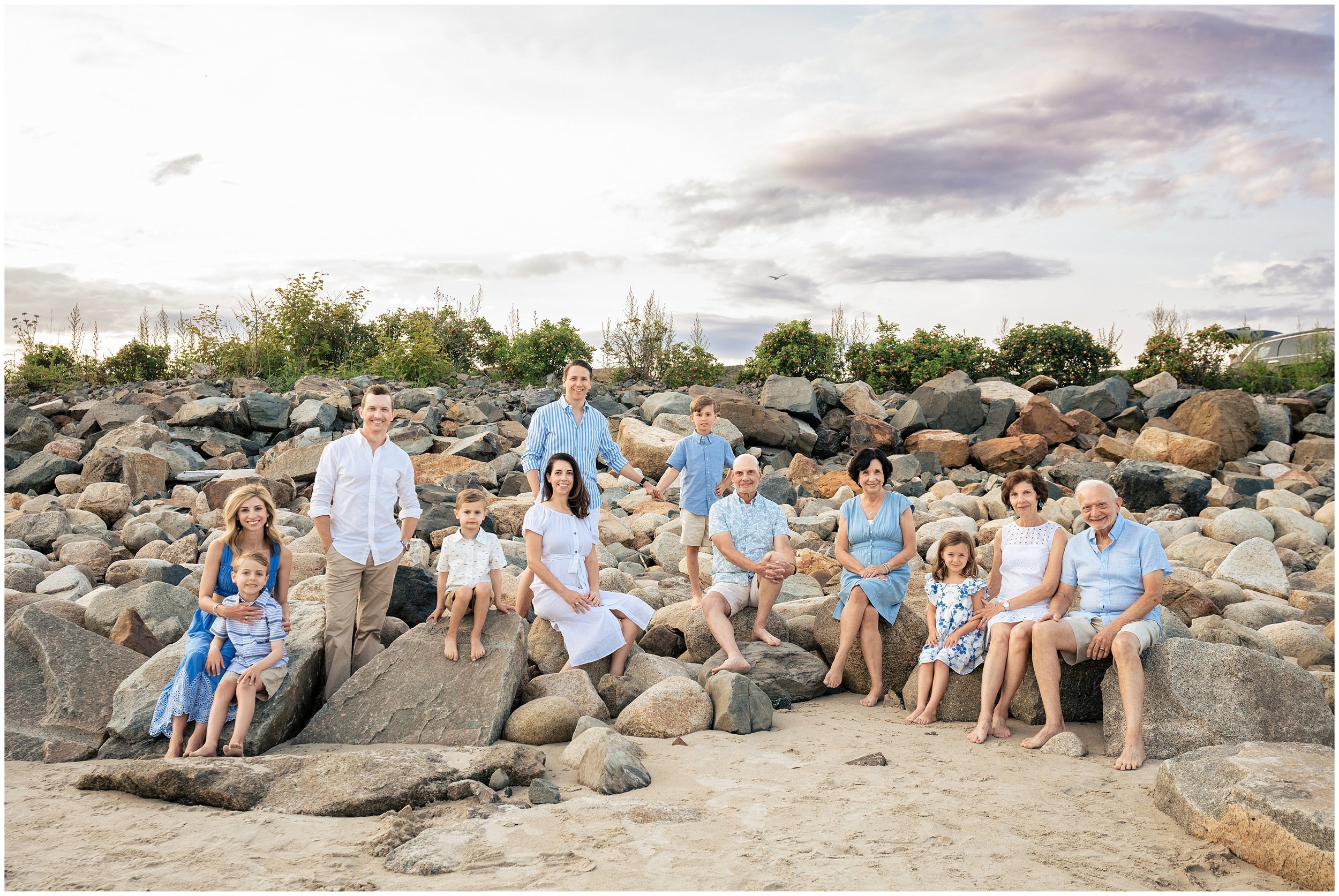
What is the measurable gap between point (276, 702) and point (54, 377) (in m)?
18.6

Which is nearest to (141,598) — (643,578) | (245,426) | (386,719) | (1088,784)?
(386,719)

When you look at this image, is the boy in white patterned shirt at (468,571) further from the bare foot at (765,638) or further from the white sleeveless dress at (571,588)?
the bare foot at (765,638)

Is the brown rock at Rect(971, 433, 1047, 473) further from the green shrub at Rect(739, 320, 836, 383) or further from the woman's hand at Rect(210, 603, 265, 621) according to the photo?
the woman's hand at Rect(210, 603, 265, 621)

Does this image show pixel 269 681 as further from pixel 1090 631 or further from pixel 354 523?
pixel 1090 631

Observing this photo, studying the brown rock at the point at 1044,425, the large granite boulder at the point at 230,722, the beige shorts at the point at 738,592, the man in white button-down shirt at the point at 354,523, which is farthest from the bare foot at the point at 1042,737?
the brown rock at the point at 1044,425

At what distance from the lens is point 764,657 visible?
6.01 metres

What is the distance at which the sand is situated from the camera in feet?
11.5

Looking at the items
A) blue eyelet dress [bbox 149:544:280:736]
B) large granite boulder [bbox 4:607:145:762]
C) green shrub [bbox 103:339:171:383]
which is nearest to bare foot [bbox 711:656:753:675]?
blue eyelet dress [bbox 149:544:280:736]

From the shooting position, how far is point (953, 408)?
1578 cm

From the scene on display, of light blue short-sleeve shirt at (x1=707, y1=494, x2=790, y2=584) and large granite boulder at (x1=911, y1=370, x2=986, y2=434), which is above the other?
large granite boulder at (x1=911, y1=370, x2=986, y2=434)

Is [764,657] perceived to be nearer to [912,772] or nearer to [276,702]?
[912,772]

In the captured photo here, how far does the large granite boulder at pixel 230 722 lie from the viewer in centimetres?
506

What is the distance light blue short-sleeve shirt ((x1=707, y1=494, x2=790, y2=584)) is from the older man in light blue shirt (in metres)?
1.86

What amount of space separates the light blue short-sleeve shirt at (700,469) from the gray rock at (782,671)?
1279 millimetres
